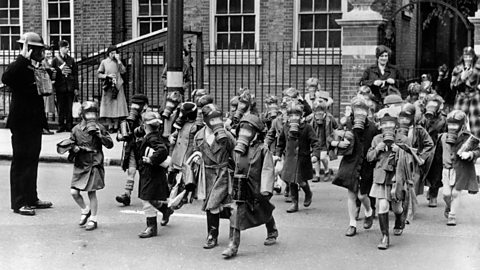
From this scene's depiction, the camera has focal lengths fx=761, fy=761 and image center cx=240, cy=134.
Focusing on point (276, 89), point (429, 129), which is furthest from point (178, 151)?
point (276, 89)

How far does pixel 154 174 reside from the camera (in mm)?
7766

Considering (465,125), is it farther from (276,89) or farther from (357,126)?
(276,89)

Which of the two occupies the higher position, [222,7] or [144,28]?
[222,7]

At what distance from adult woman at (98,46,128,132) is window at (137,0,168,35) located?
3.02m

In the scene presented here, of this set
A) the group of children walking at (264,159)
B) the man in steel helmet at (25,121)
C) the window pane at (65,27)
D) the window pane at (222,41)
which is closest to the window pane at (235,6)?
the window pane at (222,41)

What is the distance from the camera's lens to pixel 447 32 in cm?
2088

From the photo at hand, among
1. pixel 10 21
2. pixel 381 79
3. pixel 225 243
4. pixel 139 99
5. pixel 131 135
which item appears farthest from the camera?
pixel 10 21

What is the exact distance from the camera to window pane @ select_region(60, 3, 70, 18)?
1983 centimetres

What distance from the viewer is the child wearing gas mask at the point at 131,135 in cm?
927

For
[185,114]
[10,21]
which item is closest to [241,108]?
[185,114]

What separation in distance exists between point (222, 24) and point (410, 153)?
37.3 ft

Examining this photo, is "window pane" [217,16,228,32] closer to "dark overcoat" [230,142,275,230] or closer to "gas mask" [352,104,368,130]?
"gas mask" [352,104,368,130]

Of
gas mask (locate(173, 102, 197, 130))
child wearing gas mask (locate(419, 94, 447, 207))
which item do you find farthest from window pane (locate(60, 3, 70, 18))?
child wearing gas mask (locate(419, 94, 447, 207))

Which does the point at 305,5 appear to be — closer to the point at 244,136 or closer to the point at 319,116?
the point at 319,116
